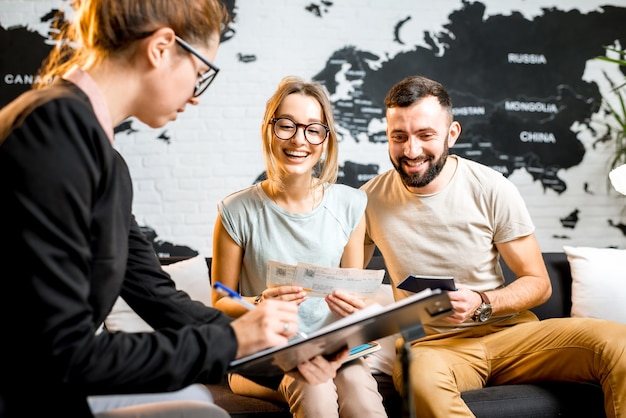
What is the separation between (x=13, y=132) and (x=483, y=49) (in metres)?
3.87

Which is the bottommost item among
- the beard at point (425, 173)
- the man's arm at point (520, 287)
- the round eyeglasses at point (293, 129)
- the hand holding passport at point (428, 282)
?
the man's arm at point (520, 287)

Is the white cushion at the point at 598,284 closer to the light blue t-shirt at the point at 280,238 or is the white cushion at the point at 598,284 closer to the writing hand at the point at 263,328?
the light blue t-shirt at the point at 280,238

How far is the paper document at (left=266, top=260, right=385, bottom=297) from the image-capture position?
2.01 metres

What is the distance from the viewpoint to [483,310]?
7.88 ft

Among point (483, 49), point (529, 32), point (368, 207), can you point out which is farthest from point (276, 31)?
point (368, 207)

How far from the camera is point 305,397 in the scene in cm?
206

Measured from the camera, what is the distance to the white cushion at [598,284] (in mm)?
2908

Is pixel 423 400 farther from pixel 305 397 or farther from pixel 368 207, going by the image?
pixel 368 207

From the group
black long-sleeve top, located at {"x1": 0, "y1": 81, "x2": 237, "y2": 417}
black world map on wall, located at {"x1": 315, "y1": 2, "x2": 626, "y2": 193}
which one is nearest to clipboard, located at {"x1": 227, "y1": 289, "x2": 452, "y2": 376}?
black long-sleeve top, located at {"x1": 0, "y1": 81, "x2": 237, "y2": 417}

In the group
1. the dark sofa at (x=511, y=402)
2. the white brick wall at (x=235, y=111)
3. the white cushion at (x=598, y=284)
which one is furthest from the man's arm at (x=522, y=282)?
the white brick wall at (x=235, y=111)

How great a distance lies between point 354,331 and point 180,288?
63.6 inches

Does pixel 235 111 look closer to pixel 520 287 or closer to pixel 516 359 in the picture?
pixel 520 287

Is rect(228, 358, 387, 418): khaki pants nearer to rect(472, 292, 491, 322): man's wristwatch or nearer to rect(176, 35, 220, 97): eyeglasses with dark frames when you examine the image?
rect(472, 292, 491, 322): man's wristwatch

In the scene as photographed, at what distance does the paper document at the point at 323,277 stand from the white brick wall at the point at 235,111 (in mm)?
2192
